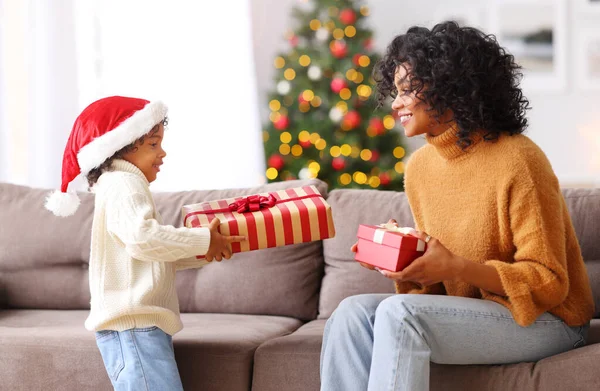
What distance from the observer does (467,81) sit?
5.82ft

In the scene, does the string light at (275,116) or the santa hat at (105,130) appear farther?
the string light at (275,116)

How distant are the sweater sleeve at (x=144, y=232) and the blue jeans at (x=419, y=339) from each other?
395 millimetres

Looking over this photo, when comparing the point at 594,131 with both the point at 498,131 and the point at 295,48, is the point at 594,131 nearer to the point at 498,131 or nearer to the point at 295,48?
the point at 295,48

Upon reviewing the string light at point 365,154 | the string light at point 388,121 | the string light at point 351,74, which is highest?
the string light at point 351,74

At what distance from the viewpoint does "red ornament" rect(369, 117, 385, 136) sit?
4.50 metres

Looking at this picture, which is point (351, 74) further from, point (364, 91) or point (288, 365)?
point (288, 365)

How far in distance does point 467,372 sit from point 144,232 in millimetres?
826

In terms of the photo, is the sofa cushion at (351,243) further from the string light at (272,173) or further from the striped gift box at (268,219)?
the string light at (272,173)

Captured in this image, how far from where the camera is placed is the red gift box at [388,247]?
5.38 feet

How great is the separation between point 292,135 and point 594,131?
1.99 meters

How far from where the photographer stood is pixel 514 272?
1649 millimetres

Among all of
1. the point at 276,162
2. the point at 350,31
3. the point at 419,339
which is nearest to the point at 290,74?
the point at 350,31

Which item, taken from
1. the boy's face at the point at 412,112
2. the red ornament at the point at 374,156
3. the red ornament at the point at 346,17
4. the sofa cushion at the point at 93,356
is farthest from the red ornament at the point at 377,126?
the boy's face at the point at 412,112

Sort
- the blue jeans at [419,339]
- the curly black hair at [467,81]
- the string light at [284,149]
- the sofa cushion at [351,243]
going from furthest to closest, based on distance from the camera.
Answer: the string light at [284,149] < the sofa cushion at [351,243] < the curly black hair at [467,81] < the blue jeans at [419,339]
